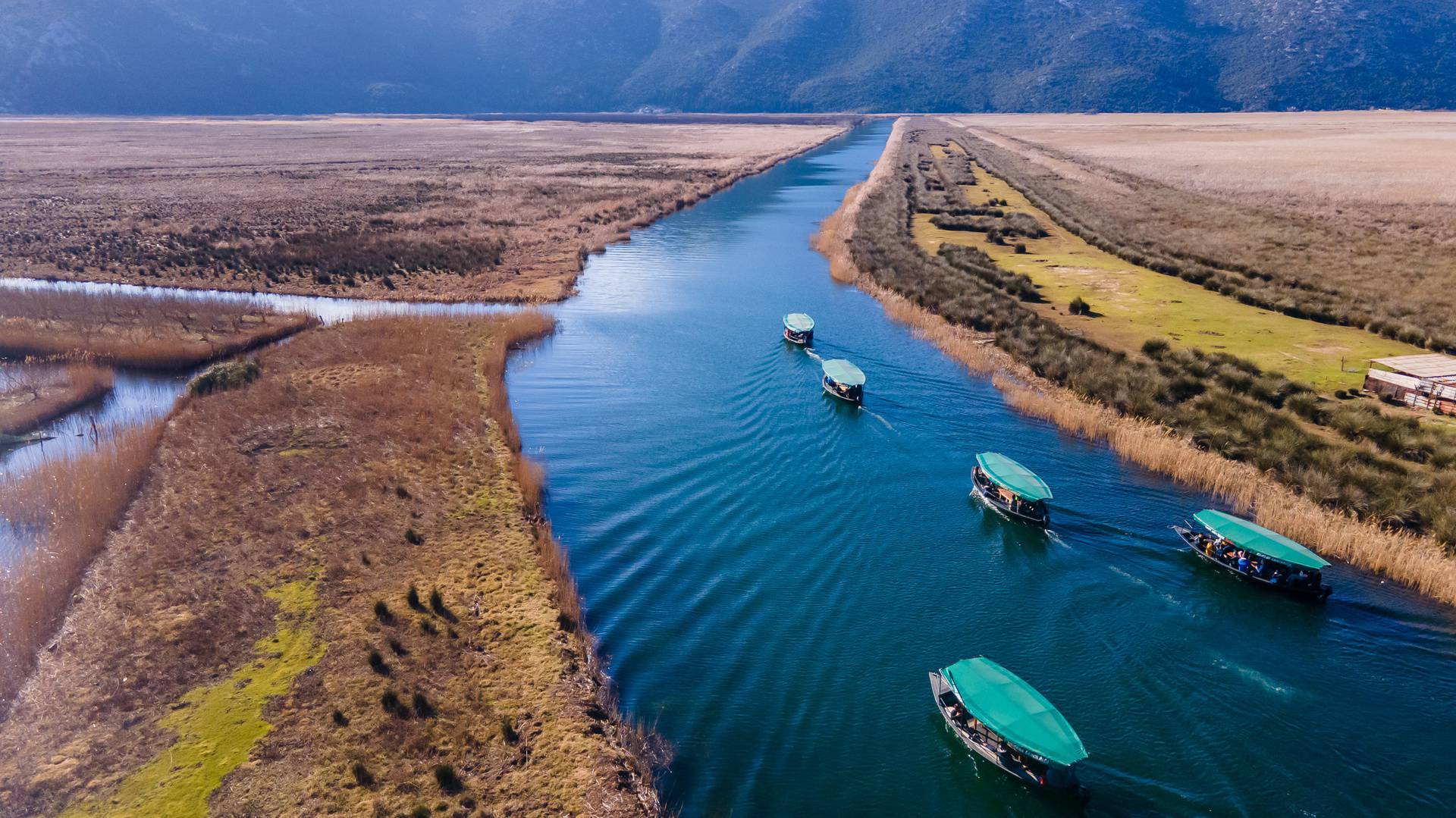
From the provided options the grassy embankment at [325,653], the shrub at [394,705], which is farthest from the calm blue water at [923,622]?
the shrub at [394,705]

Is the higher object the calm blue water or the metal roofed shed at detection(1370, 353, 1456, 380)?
the metal roofed shed at detection(1370, 353, 1456, 380)

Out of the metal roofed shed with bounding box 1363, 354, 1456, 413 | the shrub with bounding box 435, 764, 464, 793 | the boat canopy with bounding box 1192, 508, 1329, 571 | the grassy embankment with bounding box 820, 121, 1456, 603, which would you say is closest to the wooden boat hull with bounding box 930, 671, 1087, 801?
the shrub with bounding box 435, 764, 464, 793

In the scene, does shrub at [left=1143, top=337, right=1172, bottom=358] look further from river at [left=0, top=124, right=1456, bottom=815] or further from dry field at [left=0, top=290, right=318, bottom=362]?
dry field at [left=0, top=290, right=318, bottom=362]

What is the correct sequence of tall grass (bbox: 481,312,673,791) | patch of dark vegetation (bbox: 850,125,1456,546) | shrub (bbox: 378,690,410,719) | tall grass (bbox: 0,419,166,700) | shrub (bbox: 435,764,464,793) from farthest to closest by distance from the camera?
patch of dark vegetation (bbox: 850,125,1456,546) < tall grass (bbox: 0,419,166,700) < shrub (bbox: 378,690,410,719) < tall grass (bbox: 481,312,673,791) < shrub (bbox: 435,764,464,793)

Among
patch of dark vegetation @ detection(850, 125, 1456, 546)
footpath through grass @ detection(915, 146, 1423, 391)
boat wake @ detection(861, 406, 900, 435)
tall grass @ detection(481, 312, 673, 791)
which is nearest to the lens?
tall grass @ detection(481, 312, 673, 791)

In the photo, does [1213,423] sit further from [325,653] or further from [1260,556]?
[325,653]

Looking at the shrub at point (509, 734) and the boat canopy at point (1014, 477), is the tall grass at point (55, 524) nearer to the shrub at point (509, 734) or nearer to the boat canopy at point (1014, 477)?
the shrub at point (509, 734)

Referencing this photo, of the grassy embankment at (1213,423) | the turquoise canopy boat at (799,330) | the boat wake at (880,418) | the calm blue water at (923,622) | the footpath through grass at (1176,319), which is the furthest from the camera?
the turquoise canopy boat at (799,330)

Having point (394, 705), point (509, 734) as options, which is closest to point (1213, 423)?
point (509, 734)
